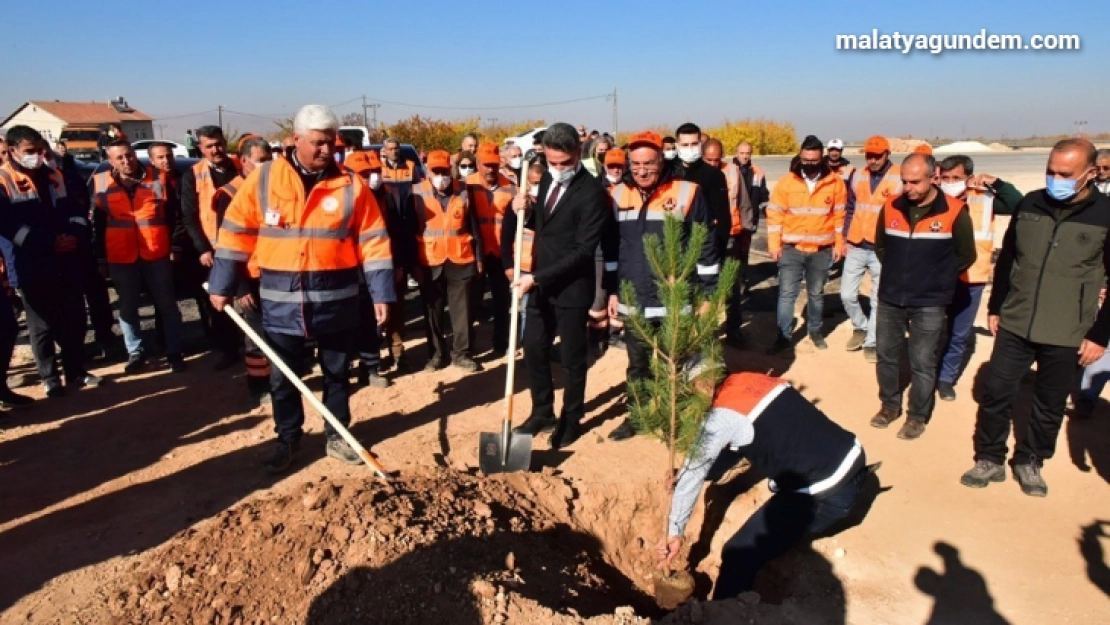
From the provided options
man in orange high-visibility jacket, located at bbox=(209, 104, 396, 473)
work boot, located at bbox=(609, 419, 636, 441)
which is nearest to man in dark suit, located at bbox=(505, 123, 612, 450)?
work boot, located at bbox=(609, 419, 636, 441)

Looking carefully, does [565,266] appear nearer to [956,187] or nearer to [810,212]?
[810,212]

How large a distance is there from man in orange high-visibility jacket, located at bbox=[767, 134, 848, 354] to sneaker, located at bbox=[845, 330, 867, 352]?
223 mm

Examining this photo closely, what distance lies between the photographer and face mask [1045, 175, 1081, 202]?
369 centimetres

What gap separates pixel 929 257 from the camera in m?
4.54

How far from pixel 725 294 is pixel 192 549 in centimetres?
279

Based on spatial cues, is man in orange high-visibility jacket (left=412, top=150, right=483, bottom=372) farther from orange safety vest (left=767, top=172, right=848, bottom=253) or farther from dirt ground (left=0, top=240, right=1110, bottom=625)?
orange safety vest (left=767, top=172, right=848, bottom=253)

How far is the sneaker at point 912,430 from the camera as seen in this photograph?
4.84 m

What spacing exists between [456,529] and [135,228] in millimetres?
4335

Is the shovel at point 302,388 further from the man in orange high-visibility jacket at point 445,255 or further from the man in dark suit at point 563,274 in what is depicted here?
the man in orange high-visibility jacket at point 445,255

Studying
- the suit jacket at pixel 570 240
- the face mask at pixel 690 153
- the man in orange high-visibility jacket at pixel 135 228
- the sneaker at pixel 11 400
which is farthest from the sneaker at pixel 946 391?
the sneaker at pixel 11 400

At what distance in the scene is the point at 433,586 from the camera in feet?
9.69

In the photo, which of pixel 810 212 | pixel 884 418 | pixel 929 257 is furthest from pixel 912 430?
pixel 810 212

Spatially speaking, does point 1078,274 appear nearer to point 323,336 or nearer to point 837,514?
point 837,514

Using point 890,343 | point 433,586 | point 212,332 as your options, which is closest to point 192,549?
point 433,586
